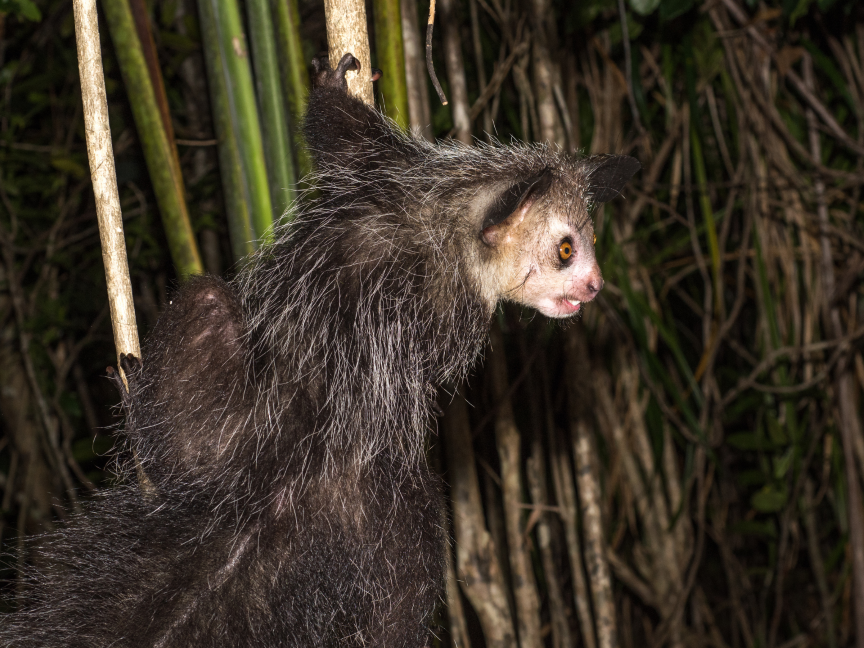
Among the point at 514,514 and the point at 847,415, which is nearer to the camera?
the point at 514,514

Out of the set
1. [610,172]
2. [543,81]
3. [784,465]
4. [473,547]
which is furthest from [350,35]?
[784,465]

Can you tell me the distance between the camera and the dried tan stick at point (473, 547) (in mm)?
2594

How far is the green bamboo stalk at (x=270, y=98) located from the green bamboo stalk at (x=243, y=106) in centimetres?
3

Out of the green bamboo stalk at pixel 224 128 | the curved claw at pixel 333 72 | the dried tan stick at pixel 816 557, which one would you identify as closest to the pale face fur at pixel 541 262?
the curved claw at pixel 333 72

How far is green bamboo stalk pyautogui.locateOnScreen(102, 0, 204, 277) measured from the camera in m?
1.80

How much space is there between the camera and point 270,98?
1.93 meters

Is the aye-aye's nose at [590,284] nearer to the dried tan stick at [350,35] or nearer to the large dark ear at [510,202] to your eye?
the large dark ear at [510,202]

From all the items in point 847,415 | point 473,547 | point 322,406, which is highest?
point 322,406

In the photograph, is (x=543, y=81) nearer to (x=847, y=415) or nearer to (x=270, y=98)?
(x=270, y=98)

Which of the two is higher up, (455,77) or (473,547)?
(455,77)

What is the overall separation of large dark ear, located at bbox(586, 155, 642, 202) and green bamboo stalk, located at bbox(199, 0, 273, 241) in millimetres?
997

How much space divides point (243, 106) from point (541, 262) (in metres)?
0.90

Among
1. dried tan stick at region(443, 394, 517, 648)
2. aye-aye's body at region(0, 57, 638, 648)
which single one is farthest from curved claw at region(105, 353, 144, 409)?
dried tan stick at region(443, 394, 517, 648)

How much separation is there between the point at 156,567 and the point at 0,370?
266cm
